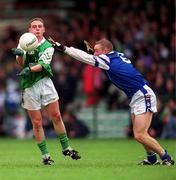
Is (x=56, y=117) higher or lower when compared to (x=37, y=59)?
lower

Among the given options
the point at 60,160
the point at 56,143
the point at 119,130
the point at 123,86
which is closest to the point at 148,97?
the point at 123,86

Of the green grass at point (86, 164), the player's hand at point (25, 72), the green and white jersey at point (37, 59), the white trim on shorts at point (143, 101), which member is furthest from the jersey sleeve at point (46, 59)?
the green grass at point (86, 164)

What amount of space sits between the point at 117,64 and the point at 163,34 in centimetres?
1158

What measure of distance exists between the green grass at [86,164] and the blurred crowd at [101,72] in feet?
9.31

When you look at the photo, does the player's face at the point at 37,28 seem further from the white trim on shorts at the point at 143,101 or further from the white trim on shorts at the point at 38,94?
the white trim on shorts at the point at 143,101

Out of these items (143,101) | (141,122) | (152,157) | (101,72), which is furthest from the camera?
(101,72)

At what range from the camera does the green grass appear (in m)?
12.4

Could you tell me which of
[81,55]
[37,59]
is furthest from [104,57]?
[37,59]

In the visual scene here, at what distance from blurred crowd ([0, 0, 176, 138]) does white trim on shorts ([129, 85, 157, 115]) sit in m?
8.62

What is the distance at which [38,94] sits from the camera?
47.1 ft

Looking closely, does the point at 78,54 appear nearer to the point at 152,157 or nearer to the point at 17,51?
the point at 17,51

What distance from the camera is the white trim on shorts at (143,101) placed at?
14031 millimetres

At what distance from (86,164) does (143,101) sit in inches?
56.9

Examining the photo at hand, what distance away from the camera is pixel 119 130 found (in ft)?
78.2
